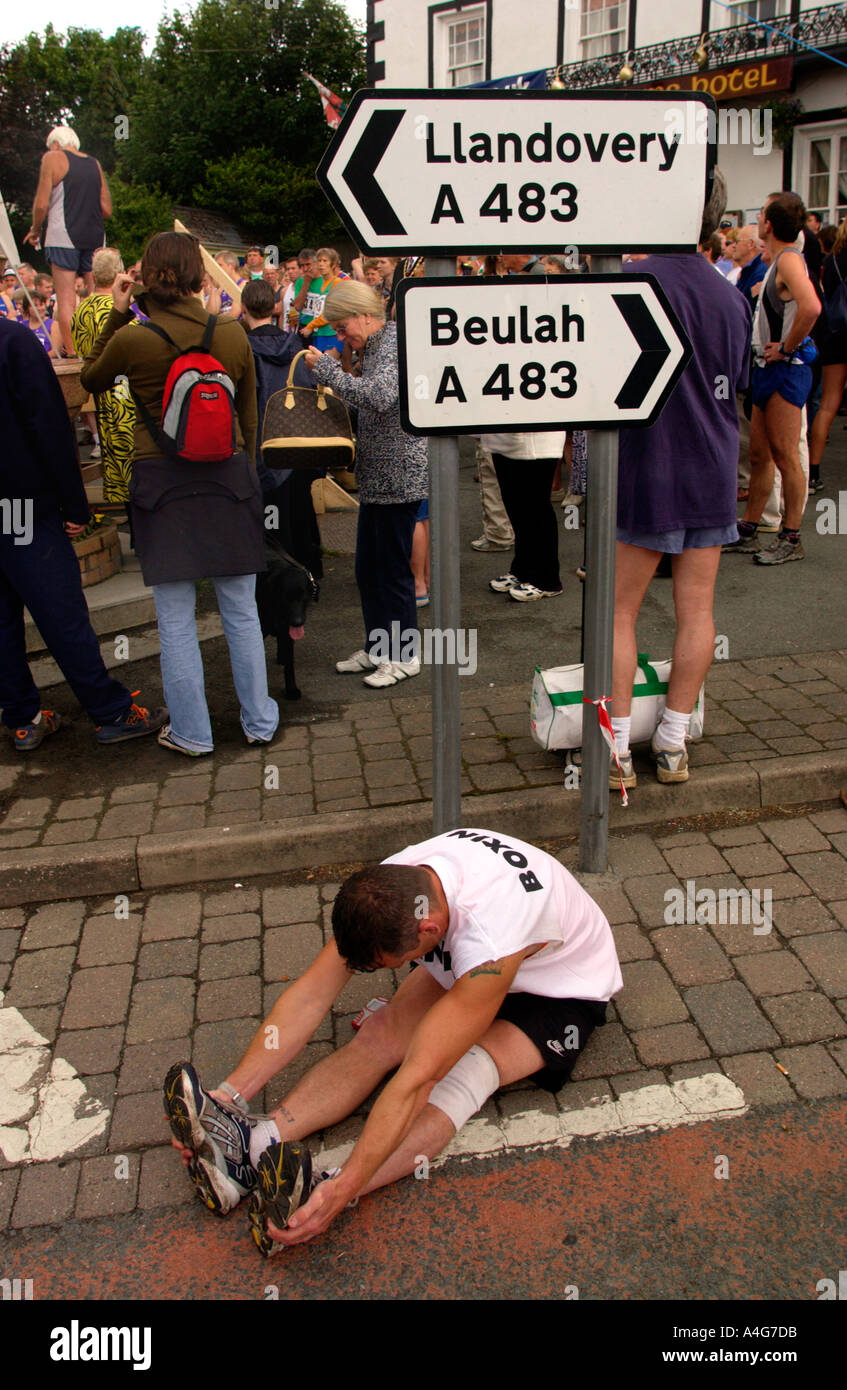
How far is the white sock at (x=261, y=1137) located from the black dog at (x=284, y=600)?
270 cm

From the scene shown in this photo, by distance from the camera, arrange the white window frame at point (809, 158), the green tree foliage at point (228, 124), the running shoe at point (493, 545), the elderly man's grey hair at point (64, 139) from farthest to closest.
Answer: the green tree foliage at point (228, 124) < the white window frame at point (809, 158) < the elderly man's grey hair at point (64, 139) < the running shoe at point (493, 545)

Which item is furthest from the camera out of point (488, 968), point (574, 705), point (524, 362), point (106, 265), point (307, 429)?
point (106, 265)

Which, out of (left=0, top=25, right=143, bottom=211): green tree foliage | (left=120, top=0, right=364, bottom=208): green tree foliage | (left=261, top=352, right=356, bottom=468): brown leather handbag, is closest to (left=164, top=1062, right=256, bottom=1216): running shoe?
(left=261, top=352, right=356, bottom=468): brown leather handbag

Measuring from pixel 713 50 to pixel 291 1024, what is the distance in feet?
73.9

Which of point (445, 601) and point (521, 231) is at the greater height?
point (521, 231)

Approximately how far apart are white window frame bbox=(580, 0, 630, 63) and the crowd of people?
1736 centimetres

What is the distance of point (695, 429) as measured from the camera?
157 inches

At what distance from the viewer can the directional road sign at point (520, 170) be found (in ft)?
9.78

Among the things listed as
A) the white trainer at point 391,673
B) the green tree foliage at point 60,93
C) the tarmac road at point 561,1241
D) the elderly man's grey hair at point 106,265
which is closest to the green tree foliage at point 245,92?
the green tree foliage at point 60,93

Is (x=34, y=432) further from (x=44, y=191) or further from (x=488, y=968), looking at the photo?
(x=44, y=191)

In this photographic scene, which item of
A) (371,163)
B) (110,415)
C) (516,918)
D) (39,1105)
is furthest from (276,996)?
(110,415)

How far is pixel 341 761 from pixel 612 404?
6.54 ft

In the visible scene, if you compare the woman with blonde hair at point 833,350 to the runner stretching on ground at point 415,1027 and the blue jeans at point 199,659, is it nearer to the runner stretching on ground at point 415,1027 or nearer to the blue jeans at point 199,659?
the blue jeans at point 199,659

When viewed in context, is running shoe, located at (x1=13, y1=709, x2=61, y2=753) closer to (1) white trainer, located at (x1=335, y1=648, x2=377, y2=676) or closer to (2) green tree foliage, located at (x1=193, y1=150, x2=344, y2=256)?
(1) white trainer, located at (x1=335, y1=648, x2=377, y2=676)
